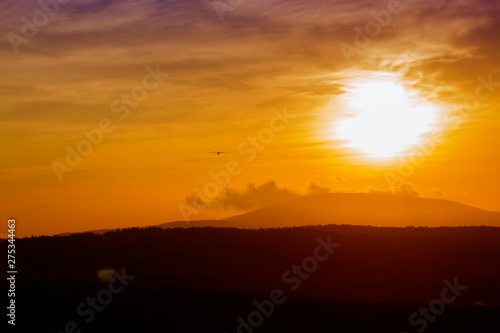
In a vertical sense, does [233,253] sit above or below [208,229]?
below

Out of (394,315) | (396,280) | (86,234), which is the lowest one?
(394,315)

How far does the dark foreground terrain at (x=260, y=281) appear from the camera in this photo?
25.6m

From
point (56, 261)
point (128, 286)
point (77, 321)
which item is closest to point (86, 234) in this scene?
point (56, 261)

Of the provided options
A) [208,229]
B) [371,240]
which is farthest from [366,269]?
[208,229]

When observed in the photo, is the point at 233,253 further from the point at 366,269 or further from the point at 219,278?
the point at 366,269

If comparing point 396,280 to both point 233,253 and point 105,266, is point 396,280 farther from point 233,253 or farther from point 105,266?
point 105,266

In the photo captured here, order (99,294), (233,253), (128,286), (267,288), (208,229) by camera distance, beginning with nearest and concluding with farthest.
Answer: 1. (99,294)
2. (128,286)
3. (267,288)
4. (233,253)
5. (208,229)

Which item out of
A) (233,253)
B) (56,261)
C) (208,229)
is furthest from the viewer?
(208,229)

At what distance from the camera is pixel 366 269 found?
49375 mm

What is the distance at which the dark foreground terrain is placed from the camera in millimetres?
25578

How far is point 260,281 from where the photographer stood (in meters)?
43.4

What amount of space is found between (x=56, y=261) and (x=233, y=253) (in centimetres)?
1352

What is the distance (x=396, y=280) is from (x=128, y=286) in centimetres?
2409

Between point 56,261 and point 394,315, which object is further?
point 56,261
